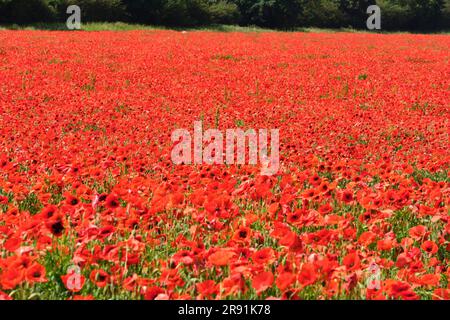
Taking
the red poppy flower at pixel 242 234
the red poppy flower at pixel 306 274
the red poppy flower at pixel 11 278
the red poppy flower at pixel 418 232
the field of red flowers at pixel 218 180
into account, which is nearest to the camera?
the red poppy flower at pixel 11 278

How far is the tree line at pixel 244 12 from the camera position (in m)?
35.8

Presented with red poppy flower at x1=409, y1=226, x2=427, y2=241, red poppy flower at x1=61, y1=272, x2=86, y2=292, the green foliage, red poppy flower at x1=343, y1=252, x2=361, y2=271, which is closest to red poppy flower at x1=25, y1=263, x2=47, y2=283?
red poppy flower at x1=61, y1=272, x2=86, y2=292

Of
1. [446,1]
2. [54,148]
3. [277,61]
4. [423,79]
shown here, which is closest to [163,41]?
[277,61]

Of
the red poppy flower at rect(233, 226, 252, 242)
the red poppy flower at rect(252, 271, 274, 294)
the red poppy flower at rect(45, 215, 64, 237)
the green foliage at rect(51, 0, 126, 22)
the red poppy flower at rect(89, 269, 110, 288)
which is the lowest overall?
the red poppy flower at rect(89, 269, 110, 288)

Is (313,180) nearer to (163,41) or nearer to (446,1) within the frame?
(163,41)

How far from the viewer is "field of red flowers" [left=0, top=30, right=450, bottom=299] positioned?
2.58 metres

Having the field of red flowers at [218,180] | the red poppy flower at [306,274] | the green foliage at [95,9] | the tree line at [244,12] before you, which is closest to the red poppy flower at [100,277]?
the field of red flowers at [218,180]

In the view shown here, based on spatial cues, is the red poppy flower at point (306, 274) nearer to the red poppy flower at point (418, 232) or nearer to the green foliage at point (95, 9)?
the red poppy flower at point (418, 232)

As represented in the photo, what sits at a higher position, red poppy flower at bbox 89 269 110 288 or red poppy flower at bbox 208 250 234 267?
red poppy flower at bbox 208 250 234 267

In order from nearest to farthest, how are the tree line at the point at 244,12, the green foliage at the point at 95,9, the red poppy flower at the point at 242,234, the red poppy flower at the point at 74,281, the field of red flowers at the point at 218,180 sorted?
the red poppy flower at the point at 74,281, the field of red flowers at the point at 218,180, the red poppy flower at the point at 242,234, the tree line at the point at 244,12, the green foliage at the point at 95,9

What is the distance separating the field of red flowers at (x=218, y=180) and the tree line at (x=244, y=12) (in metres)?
17.1

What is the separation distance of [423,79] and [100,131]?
34.4 ft

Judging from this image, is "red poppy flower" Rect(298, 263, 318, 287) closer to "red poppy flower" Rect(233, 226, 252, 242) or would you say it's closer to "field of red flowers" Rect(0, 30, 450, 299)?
"field of red flowers" Rect(0, 30, 450, 299)

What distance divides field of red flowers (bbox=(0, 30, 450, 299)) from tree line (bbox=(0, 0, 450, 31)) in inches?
673
